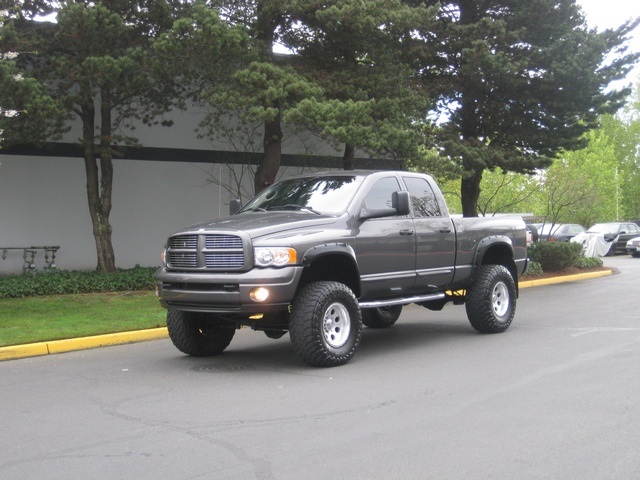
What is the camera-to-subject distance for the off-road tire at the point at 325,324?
8.51 m

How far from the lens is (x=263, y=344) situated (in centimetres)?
1105

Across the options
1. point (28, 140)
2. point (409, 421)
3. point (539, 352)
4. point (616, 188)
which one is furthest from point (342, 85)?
point (616, 188)

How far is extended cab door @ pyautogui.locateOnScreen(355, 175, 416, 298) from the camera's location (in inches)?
371

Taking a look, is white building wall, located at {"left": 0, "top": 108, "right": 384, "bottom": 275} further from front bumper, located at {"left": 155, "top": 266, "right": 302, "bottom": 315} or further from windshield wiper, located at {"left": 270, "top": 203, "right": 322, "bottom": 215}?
front bumper, located at {"left": 155, "top": 266, "right": 302, "bottom": 315}

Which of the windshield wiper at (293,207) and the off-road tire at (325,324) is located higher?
the windshield wiper at (293,207)

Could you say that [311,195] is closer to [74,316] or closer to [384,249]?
[384,249]

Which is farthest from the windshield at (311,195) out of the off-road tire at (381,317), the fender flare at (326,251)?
the off-road tire at (381,317)

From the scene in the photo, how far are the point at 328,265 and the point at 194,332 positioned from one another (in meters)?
1.91

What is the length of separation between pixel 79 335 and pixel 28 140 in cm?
665

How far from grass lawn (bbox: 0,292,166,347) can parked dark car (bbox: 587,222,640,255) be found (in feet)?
89.4

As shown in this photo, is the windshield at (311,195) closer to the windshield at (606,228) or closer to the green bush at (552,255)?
the green bush at (552,255)

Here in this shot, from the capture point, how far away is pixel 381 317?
1234 centimetres

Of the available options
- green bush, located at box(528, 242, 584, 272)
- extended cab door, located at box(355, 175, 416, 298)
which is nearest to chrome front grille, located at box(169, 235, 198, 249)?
extended cab door, located at box(355, 175, 416, 298)

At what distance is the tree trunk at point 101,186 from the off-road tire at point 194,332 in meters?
8.56
